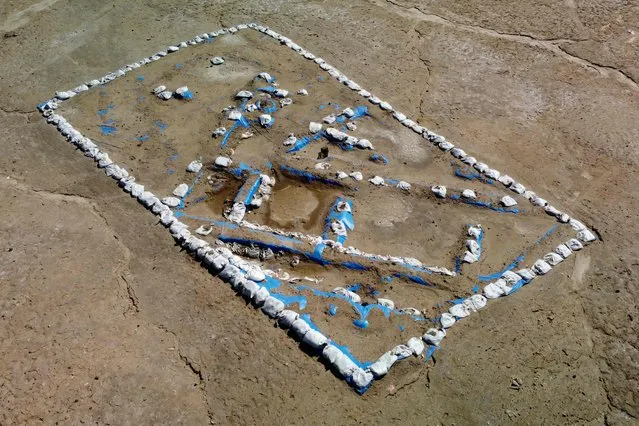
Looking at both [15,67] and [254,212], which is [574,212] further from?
[15,67]

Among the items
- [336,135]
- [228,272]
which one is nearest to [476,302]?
[228,272]

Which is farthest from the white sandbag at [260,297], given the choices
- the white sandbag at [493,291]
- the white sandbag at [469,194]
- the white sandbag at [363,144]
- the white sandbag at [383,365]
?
the white sandbag at [469,194]

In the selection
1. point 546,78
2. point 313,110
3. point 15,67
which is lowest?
point 15,67

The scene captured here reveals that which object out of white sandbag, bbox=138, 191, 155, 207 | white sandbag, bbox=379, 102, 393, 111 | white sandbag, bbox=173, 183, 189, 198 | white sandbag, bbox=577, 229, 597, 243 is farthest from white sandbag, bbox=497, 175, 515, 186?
white sandbag, bbox=138, 191, 155, 207

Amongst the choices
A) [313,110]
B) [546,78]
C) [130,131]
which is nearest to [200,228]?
[130,131]

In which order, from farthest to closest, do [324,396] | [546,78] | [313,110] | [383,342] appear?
[546,78], [313,110], [383,342], [324,396]

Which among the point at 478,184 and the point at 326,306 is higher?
the point at 478,184
